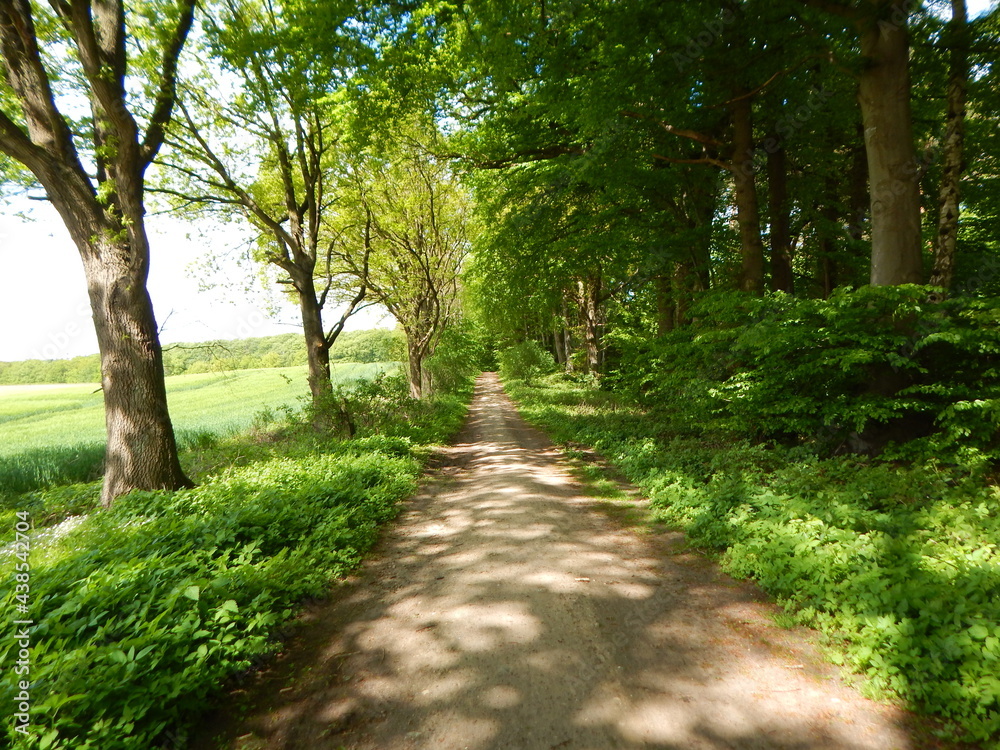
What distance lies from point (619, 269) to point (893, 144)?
332 inches

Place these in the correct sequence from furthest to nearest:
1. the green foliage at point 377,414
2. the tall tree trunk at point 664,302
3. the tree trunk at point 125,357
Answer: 1. the tall tree trunk at point 664,302
2. the green foliage at point 377,414
3. the tree trunk at point 125,357

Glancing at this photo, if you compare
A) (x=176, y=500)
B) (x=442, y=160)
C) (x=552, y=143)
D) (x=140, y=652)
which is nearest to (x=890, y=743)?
(x=140, y=652)

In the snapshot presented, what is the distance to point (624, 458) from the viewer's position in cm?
863

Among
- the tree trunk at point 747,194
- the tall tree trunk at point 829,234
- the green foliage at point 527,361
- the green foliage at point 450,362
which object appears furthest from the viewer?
the green foliage at point 527,361

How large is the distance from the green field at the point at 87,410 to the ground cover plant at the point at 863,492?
883 centimetres

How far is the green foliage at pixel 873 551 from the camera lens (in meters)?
2.65

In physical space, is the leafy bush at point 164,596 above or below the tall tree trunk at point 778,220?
below

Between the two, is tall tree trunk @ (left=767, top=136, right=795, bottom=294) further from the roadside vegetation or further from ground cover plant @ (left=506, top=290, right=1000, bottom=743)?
the roadside vegetation

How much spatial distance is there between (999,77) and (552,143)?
→ 27.9ft

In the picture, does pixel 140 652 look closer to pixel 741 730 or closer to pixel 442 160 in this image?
pixel 741 730

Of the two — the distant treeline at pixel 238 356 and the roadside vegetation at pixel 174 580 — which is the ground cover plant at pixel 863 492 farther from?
the distant treeline at pixel 238 356

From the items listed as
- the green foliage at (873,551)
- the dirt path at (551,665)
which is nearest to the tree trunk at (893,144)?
the green foliage at (873,551)

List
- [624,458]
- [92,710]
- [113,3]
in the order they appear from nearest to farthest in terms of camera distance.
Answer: [92,710] → [113,3] → [624,458]
